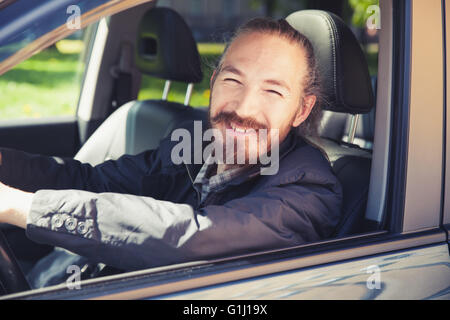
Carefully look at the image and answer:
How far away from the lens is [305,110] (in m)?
1.79

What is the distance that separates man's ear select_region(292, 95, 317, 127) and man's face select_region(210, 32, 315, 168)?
24mm

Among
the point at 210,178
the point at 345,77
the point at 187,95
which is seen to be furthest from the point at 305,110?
the point at 187,95

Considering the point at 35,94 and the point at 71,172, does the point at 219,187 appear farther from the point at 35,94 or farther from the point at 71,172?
the point at 35,94

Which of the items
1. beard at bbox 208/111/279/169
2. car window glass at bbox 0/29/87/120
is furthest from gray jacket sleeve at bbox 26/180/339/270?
car window glass at bbox 0/29/87/120

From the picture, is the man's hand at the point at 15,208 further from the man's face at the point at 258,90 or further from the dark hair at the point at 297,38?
the dark hair at the point at 297,38

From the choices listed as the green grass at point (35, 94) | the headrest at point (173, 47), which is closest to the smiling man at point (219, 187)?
the headrest at point (173, 47)

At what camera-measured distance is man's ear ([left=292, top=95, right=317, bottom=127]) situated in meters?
1.76

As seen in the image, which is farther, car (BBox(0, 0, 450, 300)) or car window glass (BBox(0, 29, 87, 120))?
car window glass (BBox(0, 29, 87, 120))

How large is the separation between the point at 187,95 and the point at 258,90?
136 centimetres

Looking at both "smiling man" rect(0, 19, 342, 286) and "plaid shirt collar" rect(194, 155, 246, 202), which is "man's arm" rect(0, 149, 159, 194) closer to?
"smiling man" rect(0, 19, 342, 286)
